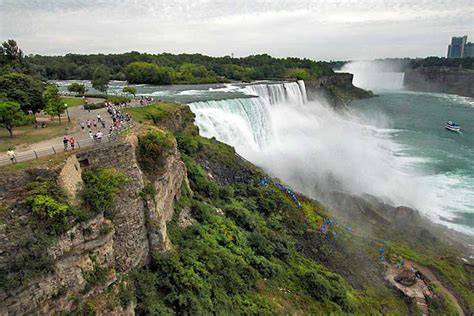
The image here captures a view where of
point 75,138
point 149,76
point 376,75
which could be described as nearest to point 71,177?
point 75,138

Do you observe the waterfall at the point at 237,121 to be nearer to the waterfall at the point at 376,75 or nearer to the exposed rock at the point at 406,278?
the exposed rock at the point at 406,278

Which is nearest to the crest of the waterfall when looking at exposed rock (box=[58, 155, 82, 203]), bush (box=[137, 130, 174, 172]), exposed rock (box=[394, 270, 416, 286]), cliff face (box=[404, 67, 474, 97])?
exposed rock (box=[394, 270, 416, 286])

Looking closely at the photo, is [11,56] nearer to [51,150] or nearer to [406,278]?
[51,150]

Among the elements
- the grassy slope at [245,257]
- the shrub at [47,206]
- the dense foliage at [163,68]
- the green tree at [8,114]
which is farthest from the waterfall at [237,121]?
the dense foliage at [163,68]

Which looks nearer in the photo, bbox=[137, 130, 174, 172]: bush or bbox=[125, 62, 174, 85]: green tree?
bbox=[137, 130, 174, 172]: bush

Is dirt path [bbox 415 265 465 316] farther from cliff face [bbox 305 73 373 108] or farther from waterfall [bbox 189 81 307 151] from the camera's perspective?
cliff face [bbox 305 73 373 108]

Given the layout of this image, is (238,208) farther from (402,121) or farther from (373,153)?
(402,121)
